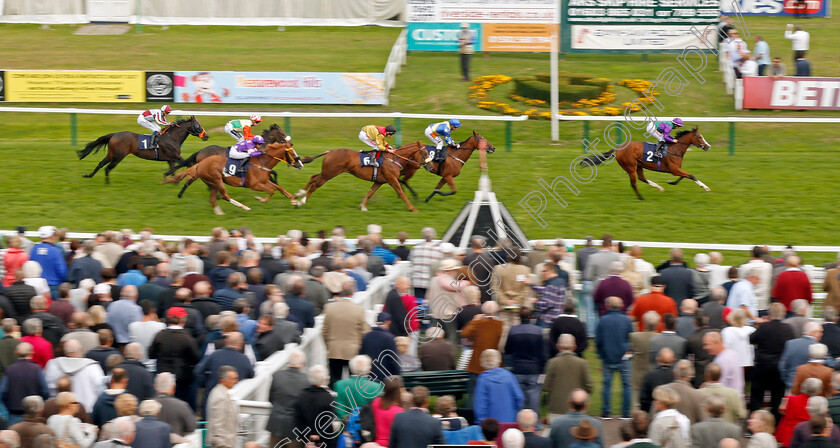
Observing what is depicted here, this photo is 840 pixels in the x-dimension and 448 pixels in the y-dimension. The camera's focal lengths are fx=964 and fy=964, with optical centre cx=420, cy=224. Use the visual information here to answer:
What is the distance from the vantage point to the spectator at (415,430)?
577cm

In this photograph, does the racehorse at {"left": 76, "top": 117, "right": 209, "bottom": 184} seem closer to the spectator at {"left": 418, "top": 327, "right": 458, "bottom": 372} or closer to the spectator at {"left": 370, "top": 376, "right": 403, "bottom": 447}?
the spectator at {"left": 418, "top": 327, "right": 458, "bottom": 372}

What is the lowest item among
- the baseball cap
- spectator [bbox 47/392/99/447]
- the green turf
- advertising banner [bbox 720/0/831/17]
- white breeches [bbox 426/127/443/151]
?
the green turf

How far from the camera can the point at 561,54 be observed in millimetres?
24500

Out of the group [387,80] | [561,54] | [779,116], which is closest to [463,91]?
[387,80]

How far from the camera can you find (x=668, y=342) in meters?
7.14

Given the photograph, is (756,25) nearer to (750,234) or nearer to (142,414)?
(750,234)

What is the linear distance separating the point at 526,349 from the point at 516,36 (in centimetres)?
1780

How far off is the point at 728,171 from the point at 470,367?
997 centimetres

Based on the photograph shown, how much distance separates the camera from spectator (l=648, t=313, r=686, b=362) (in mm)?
7141

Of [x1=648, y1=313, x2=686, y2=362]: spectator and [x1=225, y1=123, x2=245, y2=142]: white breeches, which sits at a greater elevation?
[x1=225, y1=123, x2=245, y2=142]: white breeches

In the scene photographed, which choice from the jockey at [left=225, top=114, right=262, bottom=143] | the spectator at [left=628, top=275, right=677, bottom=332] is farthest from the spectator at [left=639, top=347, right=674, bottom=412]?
the jockey at [left=225, top=114, right=262, bottom=143]

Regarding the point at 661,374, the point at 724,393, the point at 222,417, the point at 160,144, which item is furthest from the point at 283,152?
the point at 724,393

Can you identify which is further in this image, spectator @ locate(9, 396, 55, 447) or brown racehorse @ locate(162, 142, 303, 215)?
brown racehorse @ locate(162, 142, 303, 215)

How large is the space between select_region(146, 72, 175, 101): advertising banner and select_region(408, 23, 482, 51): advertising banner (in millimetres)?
6555
